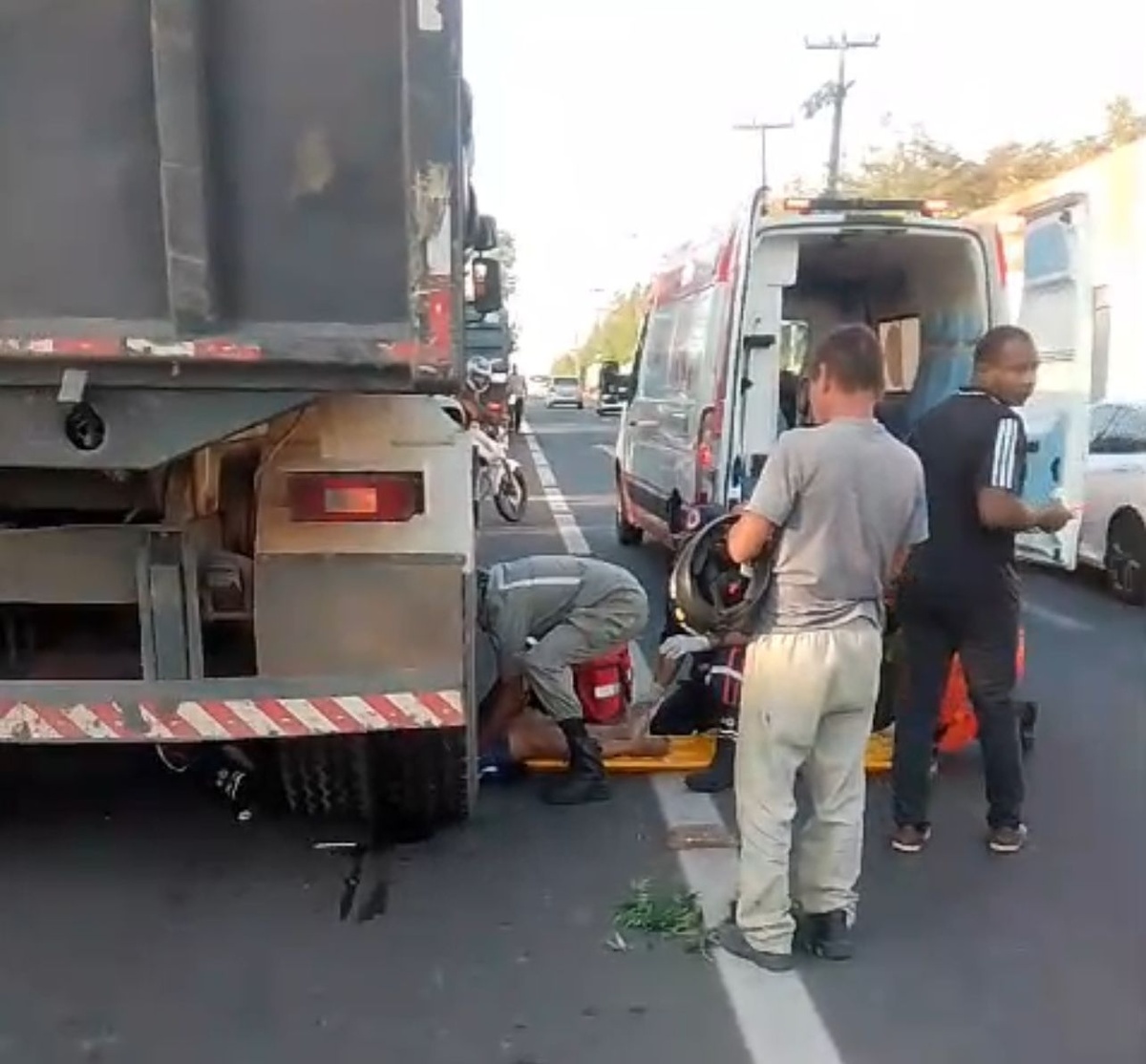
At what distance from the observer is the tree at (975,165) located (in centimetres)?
4256

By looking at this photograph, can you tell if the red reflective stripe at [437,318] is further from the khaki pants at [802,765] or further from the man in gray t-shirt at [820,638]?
the khaki pants at [802,765]

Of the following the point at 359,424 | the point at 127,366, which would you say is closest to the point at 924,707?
the point at 359,424

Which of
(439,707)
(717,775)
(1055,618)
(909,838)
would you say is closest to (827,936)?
(909,838)

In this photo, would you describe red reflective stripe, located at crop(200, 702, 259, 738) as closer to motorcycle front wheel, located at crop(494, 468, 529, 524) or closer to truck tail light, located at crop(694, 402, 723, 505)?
truck tail light, located at crop(694, 402, 723, 505)

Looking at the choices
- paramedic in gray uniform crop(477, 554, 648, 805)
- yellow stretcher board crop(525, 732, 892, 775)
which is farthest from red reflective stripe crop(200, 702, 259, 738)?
yellow stretcher board crop(525, 732, 892, 775)

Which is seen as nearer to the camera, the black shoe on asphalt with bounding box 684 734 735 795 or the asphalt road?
the asphalt road

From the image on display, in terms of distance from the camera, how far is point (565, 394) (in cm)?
6612

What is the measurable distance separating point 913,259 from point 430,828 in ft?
16.4

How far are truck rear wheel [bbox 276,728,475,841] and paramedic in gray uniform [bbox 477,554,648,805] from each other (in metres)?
0.57

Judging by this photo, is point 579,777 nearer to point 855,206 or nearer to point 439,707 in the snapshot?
point 439,707

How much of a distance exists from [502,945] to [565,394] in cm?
6188

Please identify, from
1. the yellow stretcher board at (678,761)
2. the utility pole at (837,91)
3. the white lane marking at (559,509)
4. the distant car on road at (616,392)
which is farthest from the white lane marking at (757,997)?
the utility pole at (837,91)

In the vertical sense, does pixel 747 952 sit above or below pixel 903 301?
below

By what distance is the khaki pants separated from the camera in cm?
436
